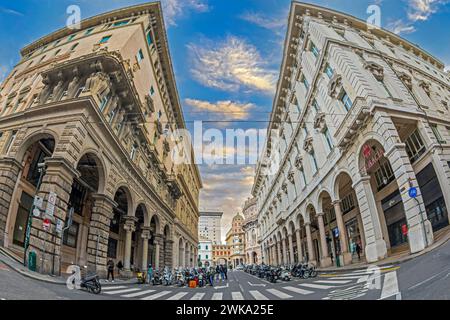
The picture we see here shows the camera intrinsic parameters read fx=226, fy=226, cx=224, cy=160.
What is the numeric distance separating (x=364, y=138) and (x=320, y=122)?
6462 mm

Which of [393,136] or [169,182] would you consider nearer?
[393,136]

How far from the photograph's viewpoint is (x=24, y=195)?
49.3 ft

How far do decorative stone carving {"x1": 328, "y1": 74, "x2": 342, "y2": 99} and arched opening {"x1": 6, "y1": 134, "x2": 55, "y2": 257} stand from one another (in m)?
20.7

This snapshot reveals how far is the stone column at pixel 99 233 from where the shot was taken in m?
14.6

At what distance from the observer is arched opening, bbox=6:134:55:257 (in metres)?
13.9

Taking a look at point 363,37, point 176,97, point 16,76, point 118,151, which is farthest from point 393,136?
point 16,76

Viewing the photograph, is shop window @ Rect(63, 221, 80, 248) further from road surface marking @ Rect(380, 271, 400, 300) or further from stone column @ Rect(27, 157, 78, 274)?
road surface marking @ Rect(380, 271, 400, 300)

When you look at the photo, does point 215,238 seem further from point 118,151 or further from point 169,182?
point 118,151

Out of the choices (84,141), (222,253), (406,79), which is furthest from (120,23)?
(222,253)

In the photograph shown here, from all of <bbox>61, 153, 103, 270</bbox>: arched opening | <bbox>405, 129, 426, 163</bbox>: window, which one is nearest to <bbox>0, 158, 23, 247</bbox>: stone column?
<bbox>61, 153, 103, 270</bbox>: arched opening

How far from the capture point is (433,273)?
605cm

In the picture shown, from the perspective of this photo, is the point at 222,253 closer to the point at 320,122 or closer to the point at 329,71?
the point at 320,122
